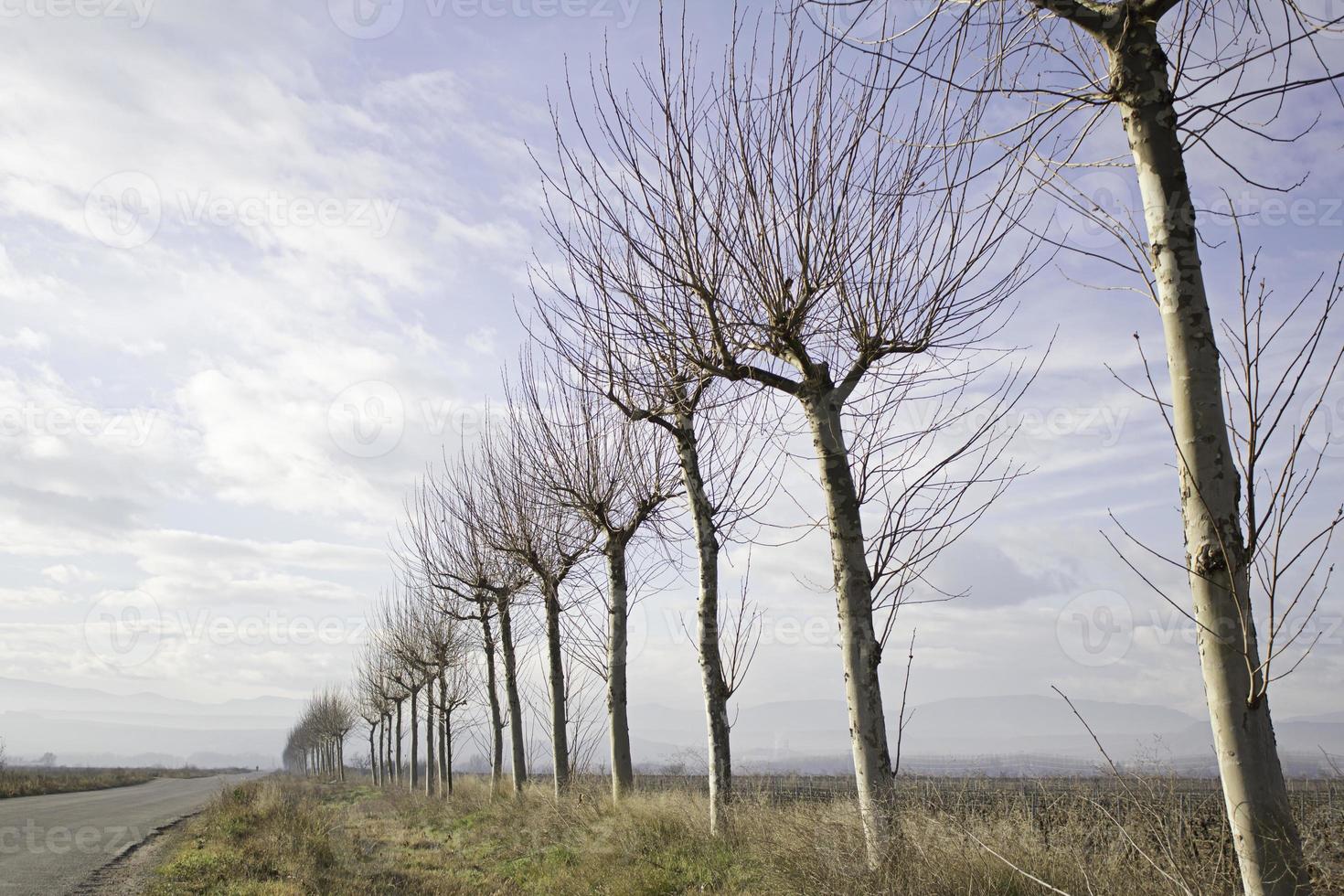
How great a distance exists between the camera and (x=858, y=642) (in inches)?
201

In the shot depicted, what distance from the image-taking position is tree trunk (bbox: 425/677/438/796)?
26.1 metres

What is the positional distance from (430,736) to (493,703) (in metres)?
9.69

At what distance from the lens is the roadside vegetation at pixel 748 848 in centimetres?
433

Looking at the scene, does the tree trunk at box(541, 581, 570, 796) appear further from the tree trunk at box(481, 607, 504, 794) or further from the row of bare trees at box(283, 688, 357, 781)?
the row of bare trees at box(283, 688, 357, 781)

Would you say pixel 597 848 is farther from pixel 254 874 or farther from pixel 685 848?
pixel 254 874

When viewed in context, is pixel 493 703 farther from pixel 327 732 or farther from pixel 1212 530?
pixel 327 732

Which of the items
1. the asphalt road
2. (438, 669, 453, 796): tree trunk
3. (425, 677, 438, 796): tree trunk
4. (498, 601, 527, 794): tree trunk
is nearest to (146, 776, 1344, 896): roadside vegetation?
the asphalt road

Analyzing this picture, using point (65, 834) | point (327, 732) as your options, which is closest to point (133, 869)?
point (65, 834)

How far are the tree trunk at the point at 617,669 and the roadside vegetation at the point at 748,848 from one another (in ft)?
1.83

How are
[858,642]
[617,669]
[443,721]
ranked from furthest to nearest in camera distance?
[443,721], [617,669], [858,642]

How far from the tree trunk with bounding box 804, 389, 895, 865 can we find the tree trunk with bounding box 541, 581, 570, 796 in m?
9.53

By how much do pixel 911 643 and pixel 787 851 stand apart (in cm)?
185

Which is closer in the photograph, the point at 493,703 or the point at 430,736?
the point at 493,703

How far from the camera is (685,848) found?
753 cm
